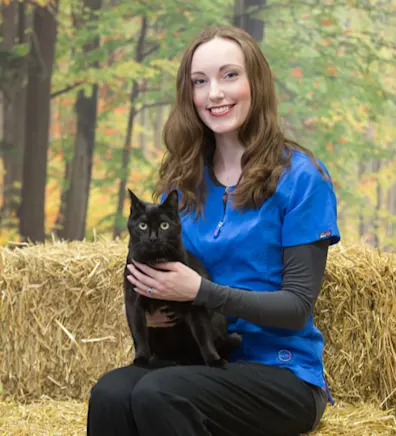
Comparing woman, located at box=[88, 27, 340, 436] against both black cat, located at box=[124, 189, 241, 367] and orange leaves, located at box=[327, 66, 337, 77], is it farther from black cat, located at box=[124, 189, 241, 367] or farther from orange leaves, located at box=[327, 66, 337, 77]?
orange leaves, located at box=[327, 66, 337, 77]

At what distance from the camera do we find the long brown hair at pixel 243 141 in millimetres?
1770

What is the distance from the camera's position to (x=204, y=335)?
5.36 ft

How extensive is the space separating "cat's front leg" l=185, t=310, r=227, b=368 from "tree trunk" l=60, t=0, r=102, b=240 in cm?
358

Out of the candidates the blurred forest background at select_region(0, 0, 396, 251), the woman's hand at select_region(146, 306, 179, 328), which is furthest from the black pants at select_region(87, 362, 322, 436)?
the blurred forest background at select_region(0, 0, 396, 251)

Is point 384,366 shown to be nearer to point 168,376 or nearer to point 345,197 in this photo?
point 168,376

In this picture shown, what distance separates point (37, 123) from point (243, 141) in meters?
3.35

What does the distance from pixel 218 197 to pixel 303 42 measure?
3.24 meters

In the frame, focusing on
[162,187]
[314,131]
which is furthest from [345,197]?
[162,187]

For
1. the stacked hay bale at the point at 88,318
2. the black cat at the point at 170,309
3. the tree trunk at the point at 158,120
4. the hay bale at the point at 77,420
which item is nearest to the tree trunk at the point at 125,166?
the tree trunk at the point at 158,120

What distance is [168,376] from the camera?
1492 millimetres

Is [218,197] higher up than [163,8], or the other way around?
[163,8]

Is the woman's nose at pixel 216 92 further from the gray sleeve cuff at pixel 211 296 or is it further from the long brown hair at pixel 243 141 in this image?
the gray sleeve cuff at pixel 211 296

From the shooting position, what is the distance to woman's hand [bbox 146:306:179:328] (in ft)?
5.54

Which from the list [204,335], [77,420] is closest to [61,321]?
[77,420]
